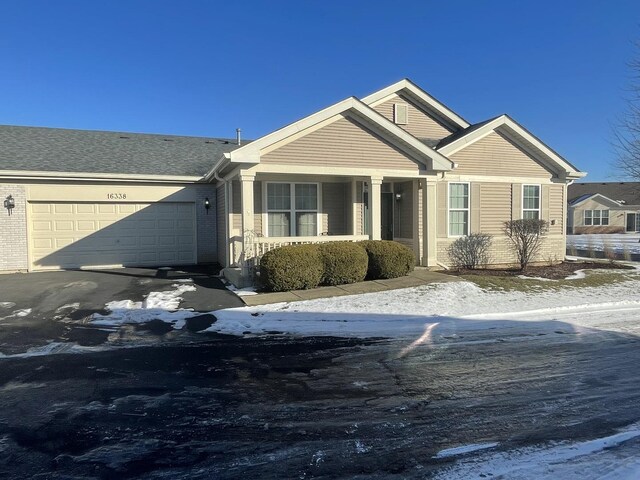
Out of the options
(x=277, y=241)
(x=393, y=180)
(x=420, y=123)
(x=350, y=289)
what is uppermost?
(x=420, y=123)

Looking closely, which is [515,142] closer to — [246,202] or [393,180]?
[393,180]

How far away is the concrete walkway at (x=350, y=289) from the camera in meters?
9.38

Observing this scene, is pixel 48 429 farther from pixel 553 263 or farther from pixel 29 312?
pixel 553 263

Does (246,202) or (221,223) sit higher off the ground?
(246,202)

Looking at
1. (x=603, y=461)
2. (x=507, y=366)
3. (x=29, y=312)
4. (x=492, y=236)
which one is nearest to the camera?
(x=603, y=461)

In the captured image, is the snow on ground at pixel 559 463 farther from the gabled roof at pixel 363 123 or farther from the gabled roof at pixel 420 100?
the gabled roof at pixel 420 100

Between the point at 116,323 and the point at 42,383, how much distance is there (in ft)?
9.30

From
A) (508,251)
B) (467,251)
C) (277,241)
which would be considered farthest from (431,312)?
→ (508,251)

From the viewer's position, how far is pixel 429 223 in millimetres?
13203

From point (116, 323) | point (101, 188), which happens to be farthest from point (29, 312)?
point (101, 188)

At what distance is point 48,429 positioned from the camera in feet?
12.7

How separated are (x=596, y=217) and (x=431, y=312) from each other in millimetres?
45501

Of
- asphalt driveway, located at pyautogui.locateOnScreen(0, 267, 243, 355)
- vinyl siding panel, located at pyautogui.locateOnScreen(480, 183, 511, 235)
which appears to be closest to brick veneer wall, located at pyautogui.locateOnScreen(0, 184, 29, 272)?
asphalt driveway, located at pyautogui.locateOnScreen(0, 267, 243, 355)

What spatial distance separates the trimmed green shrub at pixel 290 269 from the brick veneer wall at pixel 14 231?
8.62 m
